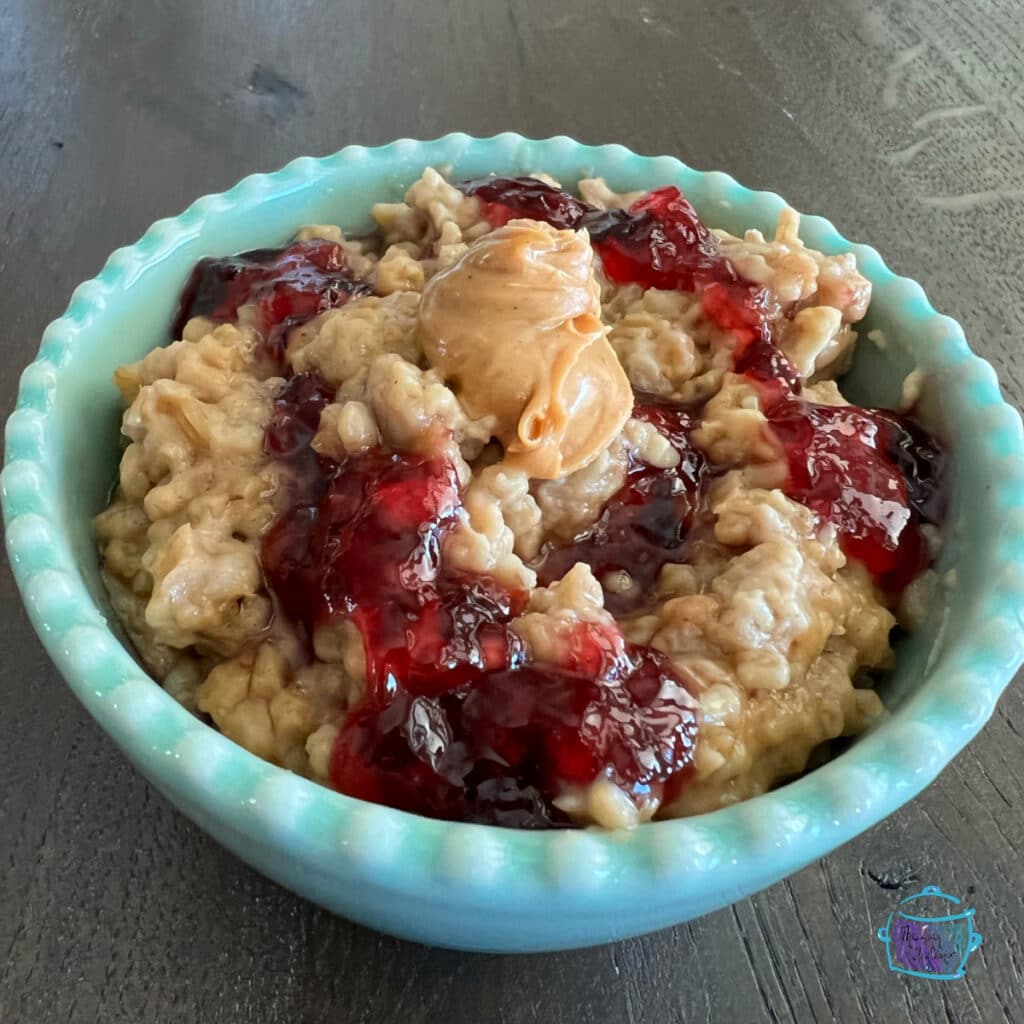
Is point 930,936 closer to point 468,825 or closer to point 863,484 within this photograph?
point 863,484

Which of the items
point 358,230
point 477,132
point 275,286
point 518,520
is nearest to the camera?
point 518,520

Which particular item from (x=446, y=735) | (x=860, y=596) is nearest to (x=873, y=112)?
(x=860, y=596)

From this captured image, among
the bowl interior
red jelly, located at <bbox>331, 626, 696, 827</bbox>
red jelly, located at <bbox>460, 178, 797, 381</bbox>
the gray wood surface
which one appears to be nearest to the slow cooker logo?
the gray wood surface

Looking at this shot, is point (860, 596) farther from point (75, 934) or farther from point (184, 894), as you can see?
point (75, 934)

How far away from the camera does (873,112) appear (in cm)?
229

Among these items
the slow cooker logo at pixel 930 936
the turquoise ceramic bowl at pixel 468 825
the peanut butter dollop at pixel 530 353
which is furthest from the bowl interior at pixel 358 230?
the peanut butter dollop at pixel 530 353

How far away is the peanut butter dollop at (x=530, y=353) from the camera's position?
1033 mm

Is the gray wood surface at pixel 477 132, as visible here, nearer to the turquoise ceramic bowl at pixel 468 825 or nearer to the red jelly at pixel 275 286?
Result: the turquoise ceramic bowl at pixel 468 825

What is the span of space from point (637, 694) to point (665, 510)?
10.0 inches

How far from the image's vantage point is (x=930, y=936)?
1.12m

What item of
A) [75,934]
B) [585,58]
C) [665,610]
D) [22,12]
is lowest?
[22,12]

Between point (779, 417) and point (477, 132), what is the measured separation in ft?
4.20

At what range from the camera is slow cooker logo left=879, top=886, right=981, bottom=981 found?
43.1 inches

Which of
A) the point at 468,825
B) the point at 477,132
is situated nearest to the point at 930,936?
the point at 468,825
